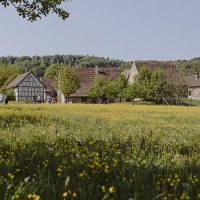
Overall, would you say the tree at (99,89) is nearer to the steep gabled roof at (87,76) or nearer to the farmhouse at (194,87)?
the steep gabled roof at (87,76)

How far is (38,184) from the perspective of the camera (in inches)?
185

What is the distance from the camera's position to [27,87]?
102m

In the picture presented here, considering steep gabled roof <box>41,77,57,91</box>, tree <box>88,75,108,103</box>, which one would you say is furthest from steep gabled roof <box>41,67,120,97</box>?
steep gabled roof <box>41,77,57,91</box>

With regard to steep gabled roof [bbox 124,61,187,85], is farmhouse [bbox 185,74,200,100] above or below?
below

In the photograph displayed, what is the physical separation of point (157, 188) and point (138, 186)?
0.40 m

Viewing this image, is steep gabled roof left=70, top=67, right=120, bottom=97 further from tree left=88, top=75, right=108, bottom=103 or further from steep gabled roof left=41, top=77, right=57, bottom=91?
steep gabled roof left=41, top=77, right=57, bottom=91

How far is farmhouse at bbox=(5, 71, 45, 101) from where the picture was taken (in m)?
100

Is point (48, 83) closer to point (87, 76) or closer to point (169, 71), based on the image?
point (87, 76)

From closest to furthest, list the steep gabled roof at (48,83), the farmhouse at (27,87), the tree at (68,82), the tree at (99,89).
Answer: the tree at (99,89), the tree at (68,82), the farmhouse at (27,87), the steep gabled roof at (48,83)

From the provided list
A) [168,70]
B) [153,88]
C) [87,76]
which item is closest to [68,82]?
[87,76]

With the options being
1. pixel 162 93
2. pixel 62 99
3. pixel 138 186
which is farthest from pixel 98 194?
pixel 62 99

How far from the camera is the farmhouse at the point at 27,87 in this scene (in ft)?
329

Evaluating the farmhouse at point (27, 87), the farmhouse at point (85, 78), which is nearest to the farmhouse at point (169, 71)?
the farmhouse at point (85, 78)

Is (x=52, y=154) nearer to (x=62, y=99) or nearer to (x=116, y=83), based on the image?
(x=116, y=83)
